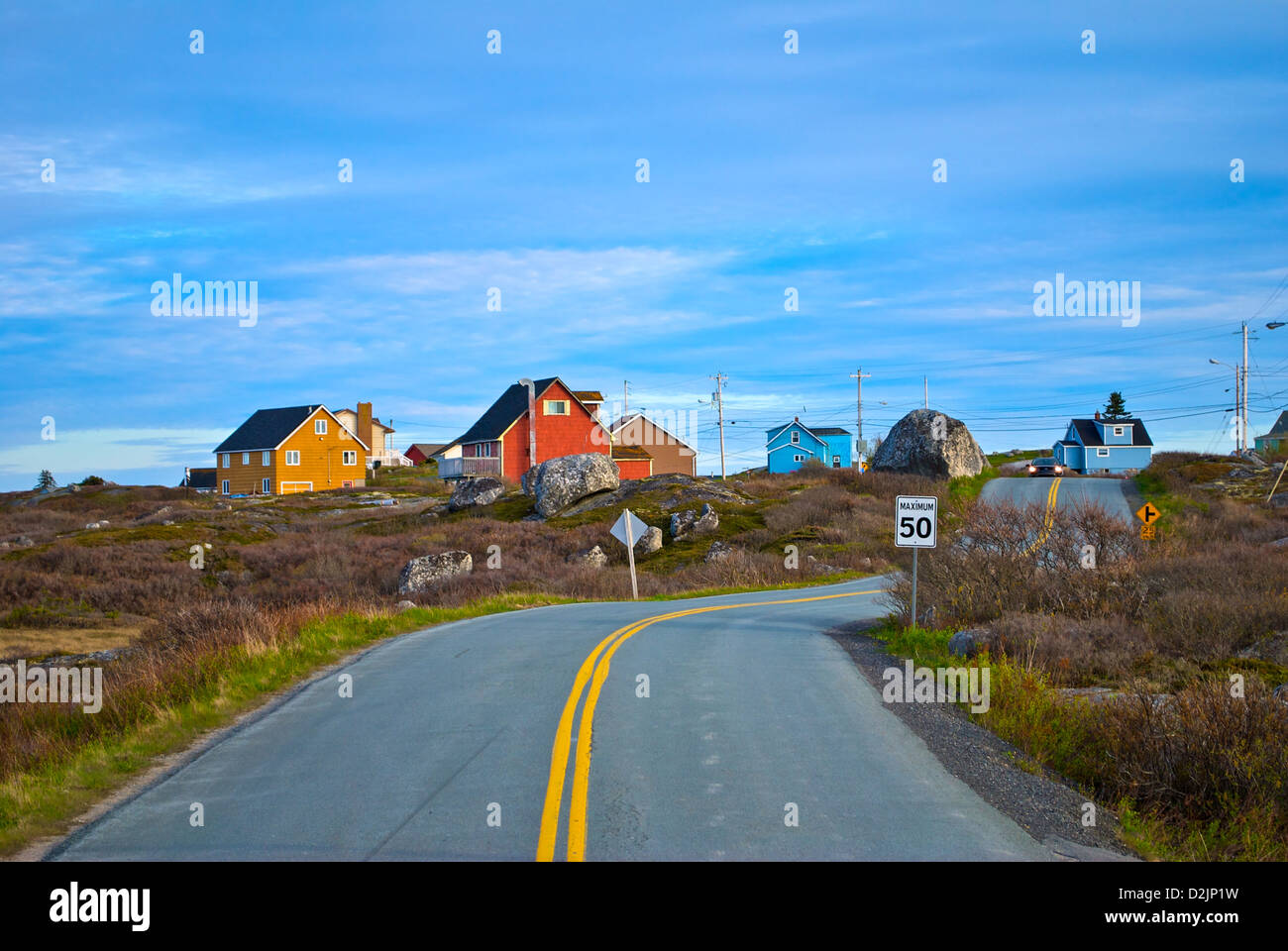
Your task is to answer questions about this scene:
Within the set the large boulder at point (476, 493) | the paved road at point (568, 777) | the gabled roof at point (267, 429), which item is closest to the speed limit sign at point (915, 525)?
the paved road at point (568, 777)

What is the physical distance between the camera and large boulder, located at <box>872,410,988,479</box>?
183ft

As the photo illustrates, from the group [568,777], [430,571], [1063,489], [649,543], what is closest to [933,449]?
[1063,489]

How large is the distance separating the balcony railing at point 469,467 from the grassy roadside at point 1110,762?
59.7 metres

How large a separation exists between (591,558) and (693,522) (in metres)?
8.59

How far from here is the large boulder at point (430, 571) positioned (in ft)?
114

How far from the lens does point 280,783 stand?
321 inches

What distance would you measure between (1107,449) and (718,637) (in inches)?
3150

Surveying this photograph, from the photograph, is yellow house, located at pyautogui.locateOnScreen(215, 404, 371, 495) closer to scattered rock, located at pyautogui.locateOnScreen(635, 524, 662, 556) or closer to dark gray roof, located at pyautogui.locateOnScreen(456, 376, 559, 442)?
dark gray roof, located at pyautogui.locateOnScreen(456, 376, 559, 442)

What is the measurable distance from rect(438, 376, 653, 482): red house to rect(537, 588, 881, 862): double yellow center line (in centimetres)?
5565

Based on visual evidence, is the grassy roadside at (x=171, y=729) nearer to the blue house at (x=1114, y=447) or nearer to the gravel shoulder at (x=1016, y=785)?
the gravel shoulder at (x=1016, y=785)

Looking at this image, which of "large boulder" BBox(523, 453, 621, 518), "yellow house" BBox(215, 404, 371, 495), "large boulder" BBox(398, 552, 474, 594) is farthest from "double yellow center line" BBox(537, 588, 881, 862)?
"yellow house" BBox(215, 404, 371, 495)

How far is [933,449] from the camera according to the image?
56219 mm
